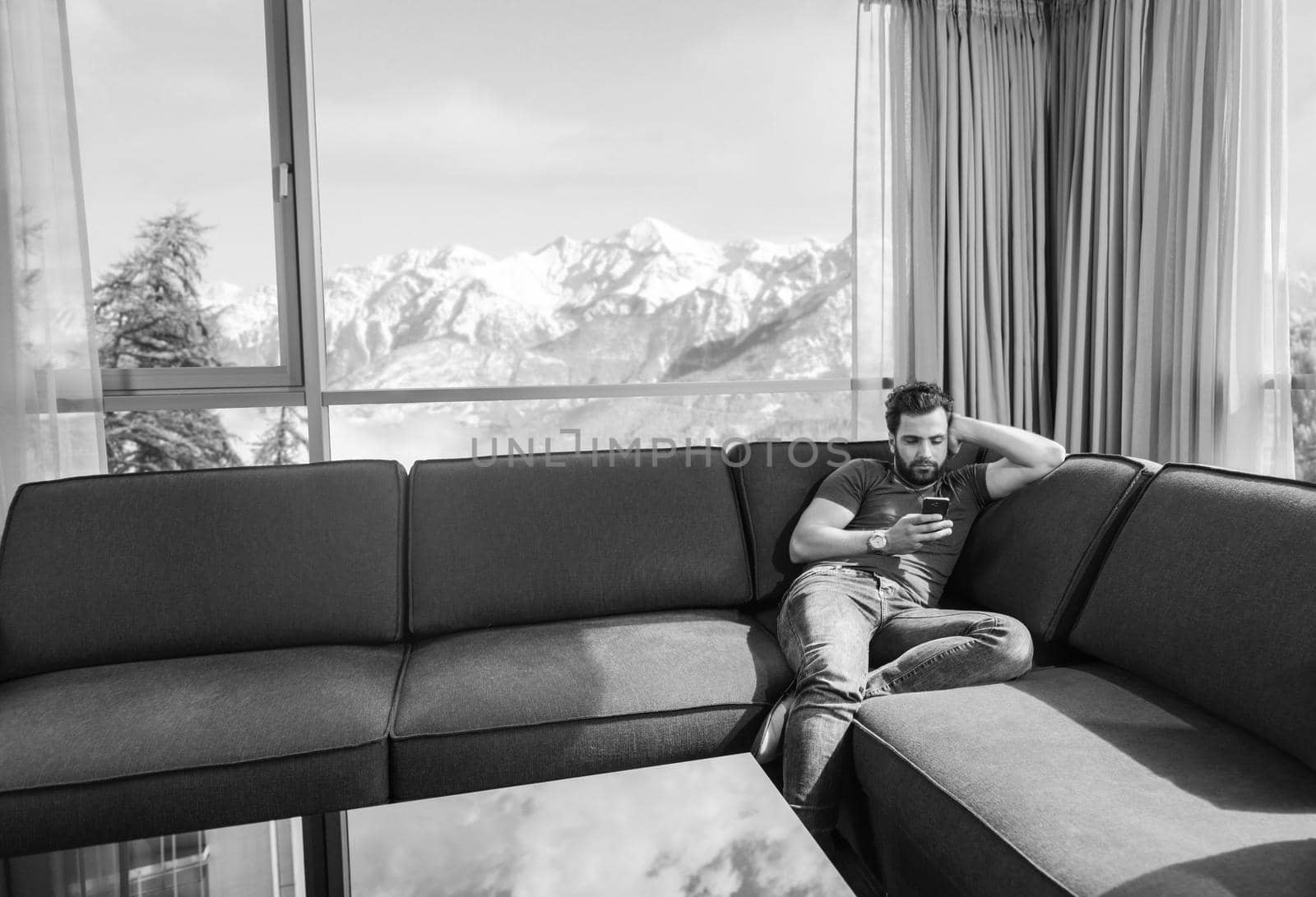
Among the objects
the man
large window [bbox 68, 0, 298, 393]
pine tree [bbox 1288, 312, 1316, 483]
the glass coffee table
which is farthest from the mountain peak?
the glass coffee table

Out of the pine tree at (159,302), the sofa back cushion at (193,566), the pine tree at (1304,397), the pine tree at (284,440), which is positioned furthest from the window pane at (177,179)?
the pine tree at (1304,397)

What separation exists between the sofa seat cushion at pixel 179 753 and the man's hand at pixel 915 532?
1226 millimetres

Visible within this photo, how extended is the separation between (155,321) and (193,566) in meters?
1.47

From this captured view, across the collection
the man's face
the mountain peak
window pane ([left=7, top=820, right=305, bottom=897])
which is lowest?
window pane ([left=7, top=820, right=305, bottom=897])

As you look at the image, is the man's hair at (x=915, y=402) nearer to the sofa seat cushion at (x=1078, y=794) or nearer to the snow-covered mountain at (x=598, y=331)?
the sofa seat cushion at (x=1078, y=794)

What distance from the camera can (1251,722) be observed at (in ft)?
4.59

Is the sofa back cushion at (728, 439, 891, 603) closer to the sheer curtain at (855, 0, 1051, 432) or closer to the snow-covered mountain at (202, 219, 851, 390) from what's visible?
the sheer curtain at (855, 0, 1051, 432)

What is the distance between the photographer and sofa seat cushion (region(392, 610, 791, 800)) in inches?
64.9

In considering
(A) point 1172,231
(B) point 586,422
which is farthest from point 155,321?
(A) point 1172,231

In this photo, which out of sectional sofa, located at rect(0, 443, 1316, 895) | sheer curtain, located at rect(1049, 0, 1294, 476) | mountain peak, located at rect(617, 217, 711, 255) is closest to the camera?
sectional sofa, located at rect(0, 443, 1316, 895)

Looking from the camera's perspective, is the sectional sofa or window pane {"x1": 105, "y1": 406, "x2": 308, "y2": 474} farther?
window pane {"x1": 105, "y1": 406, "x2": 308, "y2": 474}

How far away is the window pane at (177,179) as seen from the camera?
9.50 feet

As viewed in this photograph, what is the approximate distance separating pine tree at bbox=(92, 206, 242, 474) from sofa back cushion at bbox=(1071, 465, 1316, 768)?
3014mm

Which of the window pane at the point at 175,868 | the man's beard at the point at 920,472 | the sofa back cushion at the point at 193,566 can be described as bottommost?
the window pane at the point at 175,868
